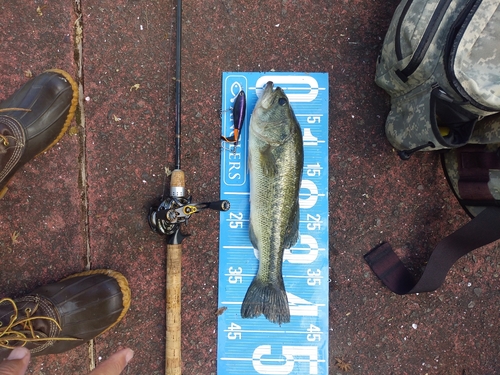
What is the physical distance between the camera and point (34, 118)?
2189 millimetres

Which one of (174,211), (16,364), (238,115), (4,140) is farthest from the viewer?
(238,115)

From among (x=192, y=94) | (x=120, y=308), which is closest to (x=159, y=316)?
(x=120, y=308)

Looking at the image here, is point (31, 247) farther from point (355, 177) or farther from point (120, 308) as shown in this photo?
point (355, 177)

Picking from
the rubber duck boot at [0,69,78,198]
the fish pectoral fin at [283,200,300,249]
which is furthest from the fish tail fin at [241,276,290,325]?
the rubber duck boot at [0,69,78,198]

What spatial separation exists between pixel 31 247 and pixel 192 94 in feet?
4.94

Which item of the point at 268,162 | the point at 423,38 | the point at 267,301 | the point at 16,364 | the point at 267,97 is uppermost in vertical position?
the point at 423,38

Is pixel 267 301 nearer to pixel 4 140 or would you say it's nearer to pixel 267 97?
pixel 267 97

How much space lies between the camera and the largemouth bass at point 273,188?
7.01 ft

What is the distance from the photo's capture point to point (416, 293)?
2369 mm

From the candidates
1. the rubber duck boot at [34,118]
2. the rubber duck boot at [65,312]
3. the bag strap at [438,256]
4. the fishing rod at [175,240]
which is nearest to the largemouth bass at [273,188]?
the fishing rod at [175,240]

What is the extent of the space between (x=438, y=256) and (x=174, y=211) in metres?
1.66

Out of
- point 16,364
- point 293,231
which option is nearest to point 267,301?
point 293,231

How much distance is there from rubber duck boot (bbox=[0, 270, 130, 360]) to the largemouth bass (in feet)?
3.06

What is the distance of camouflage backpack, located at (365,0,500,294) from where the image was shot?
1.68m
